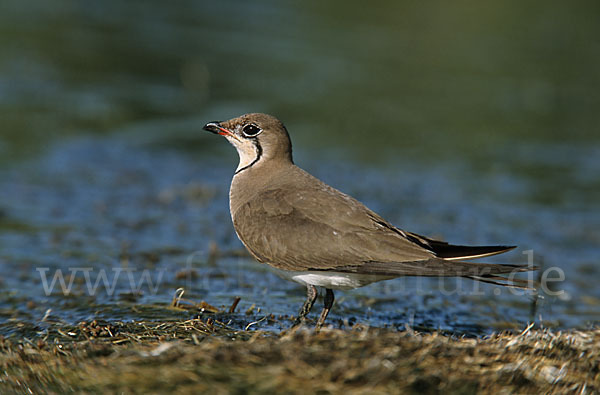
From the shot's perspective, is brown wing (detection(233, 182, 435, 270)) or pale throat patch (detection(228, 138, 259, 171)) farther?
pale throat patch (detection(228, 138, 259, 171))

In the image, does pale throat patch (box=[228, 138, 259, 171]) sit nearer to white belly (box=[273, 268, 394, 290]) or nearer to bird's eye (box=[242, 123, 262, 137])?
bird's eye (box=[242, 123, 262, 137])

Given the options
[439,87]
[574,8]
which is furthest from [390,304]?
[574,8]

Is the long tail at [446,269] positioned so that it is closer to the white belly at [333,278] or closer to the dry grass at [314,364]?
the white belly at [333,278]

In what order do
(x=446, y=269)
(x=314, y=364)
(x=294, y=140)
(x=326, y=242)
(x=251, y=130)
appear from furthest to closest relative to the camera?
(x=294, y=140)
(x=251, y=130)
(x=326, y=242)
(x=446, y=269)
(x=314, y=364)

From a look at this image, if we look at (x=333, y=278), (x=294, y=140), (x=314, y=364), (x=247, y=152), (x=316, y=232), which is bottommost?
(x=314, y=364)

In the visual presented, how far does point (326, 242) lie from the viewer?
484 centimetres

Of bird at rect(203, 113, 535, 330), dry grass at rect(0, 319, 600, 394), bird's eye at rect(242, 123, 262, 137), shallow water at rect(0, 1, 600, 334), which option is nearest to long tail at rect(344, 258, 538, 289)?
bird at rect(203, 113, 535, 330)

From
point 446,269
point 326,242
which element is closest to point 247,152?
point 326,242

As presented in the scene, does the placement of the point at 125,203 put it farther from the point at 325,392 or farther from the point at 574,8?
the point at 574,8

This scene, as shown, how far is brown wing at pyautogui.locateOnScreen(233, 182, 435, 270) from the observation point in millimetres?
4734

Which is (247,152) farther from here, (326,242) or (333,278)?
(333,278)

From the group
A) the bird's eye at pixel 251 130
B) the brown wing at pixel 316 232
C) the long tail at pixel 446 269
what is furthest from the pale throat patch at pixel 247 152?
the long tail at pixel 446 269

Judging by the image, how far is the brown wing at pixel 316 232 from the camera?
4734 millimetres

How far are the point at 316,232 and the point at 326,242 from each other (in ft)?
0.35
